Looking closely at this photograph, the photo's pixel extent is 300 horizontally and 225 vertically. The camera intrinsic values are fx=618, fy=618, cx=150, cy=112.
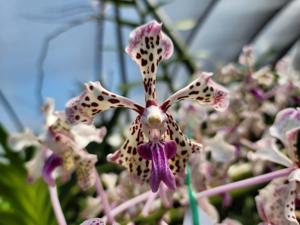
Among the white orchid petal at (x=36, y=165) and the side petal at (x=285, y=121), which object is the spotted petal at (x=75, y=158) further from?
the side petal at (x=285, y=121)

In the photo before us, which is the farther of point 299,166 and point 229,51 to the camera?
point 229,51

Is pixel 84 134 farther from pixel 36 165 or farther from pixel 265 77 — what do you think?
pixel 265 77

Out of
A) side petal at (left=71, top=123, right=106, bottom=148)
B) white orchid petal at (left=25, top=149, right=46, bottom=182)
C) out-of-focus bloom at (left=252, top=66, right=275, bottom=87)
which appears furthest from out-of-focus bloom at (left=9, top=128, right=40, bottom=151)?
out-of-focus bloom at (left=252, top=66, right=275, bottom=87)

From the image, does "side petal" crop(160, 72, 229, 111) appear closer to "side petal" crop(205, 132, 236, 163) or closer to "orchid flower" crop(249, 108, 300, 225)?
"orchid flower" crop(249, 108, 300, 225)

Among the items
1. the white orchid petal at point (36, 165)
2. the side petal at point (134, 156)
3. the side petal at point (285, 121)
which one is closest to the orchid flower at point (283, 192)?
the side petal at point (285, 121)

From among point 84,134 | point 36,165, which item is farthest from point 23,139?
point 84,134

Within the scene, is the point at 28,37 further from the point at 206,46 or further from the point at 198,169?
the point at 198,169

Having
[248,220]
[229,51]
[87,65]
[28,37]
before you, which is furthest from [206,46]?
[248,220]
